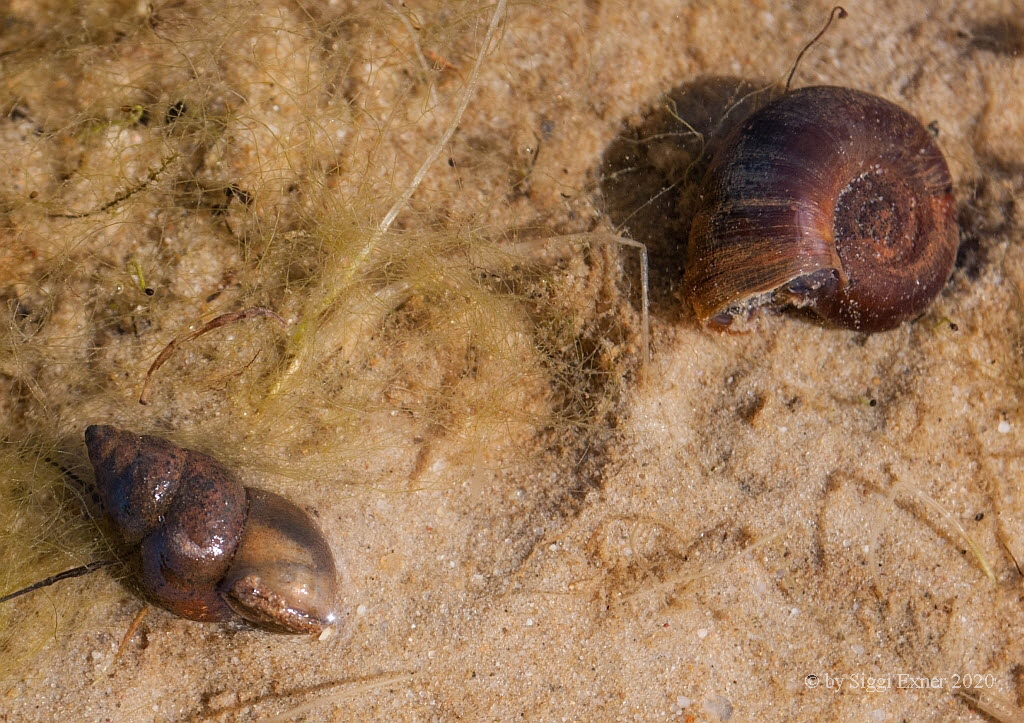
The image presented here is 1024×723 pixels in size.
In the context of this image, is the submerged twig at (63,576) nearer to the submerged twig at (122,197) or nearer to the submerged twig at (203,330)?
the submerged twig at (203,330)

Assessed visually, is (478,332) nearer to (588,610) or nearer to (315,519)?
(315,519)

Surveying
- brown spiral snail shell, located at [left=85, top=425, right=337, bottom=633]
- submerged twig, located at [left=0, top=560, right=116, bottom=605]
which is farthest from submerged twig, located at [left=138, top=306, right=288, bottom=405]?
submerged twig, located at [left=0, top=560, right=116, bottom=605]

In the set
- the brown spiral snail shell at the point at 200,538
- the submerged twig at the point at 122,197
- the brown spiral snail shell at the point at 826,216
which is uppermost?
the brown spiral snail shell at the point at 826,216

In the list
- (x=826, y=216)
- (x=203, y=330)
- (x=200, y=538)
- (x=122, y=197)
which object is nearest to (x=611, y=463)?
(x=826, y=216)

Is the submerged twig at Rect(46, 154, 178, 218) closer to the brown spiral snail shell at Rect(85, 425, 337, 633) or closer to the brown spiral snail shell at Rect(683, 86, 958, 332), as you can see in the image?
the brown spiral snail shell at Rect(85, 425, 337, 633)

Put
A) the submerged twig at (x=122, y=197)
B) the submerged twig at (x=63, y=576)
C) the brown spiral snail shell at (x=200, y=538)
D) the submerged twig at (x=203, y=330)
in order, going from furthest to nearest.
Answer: the submerged twig at (x=122, y=197) → the submerged twig at (x=203, y=330) → the submerged twig at (x=63, y=576) → the brown spiral snail shell at (x=200, y=538)

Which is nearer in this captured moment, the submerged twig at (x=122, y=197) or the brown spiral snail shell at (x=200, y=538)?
the brown spiral snail shell at (x=200, y=538)

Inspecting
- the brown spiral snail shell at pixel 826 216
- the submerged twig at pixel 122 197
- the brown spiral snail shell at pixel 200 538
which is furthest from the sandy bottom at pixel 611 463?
the brown spiral snail shell at pixel 200 538

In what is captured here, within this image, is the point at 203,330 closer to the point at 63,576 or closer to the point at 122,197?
the point at 122,197
